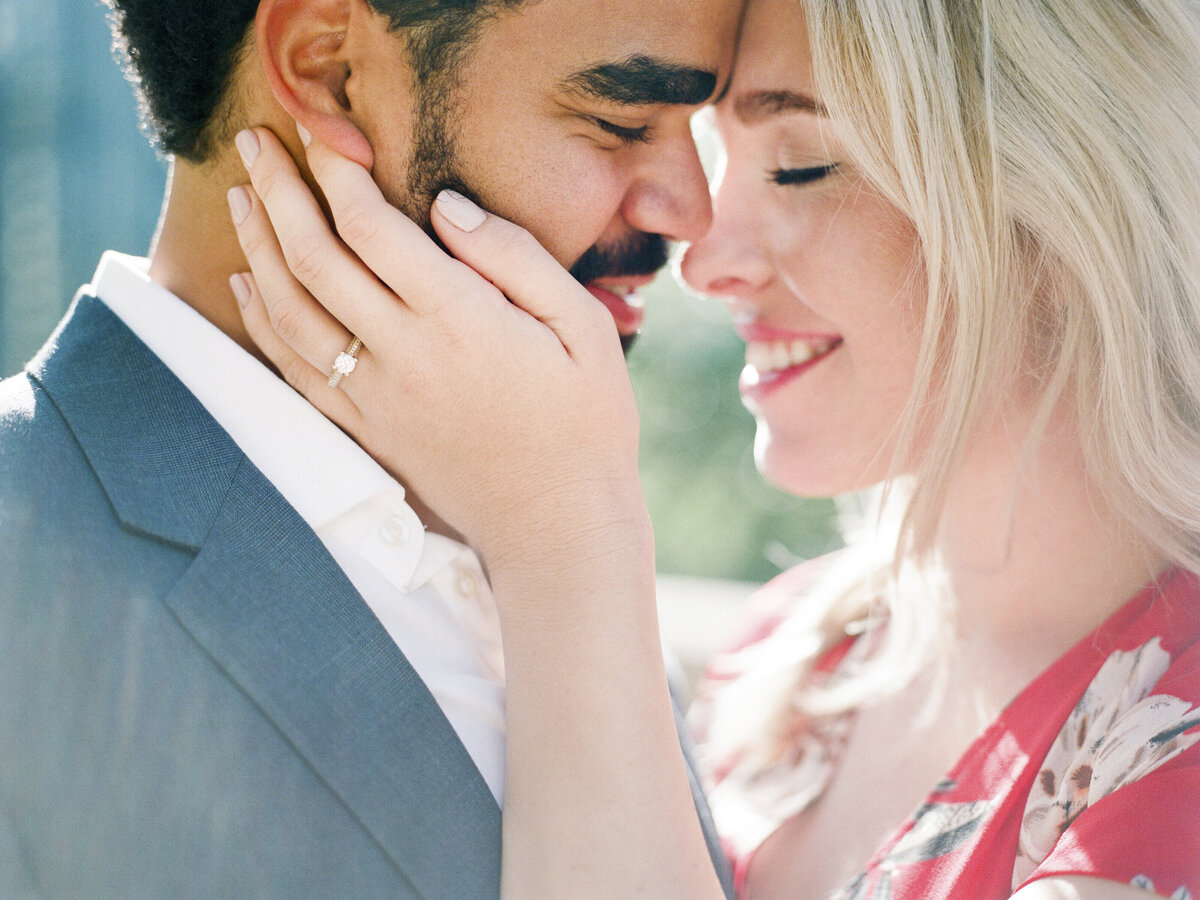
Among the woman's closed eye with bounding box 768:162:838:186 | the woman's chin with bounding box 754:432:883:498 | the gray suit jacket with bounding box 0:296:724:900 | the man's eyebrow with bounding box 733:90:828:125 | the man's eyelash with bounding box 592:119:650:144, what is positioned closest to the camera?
the gray suit jacket with bounding box 0:296:724:900

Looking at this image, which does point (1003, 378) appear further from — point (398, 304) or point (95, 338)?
point (95, 338)

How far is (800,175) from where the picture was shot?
2.18m

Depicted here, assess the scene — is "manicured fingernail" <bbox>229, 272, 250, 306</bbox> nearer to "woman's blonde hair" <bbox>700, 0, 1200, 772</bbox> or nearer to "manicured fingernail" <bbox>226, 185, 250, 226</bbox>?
"manicured fingernail" <bbox>226, 185, 250, 226</bbox>

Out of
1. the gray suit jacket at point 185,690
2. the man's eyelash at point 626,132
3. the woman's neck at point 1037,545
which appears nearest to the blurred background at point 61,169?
the woman's neck at point 1037,545

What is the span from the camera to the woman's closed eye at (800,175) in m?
2.14

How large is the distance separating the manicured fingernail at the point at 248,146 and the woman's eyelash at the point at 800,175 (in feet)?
3.67

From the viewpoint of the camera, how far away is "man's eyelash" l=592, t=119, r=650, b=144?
74.8 inches

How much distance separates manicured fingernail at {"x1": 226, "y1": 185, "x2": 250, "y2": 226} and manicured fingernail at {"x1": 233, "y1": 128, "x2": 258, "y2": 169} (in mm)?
49

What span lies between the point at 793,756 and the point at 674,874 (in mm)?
1071

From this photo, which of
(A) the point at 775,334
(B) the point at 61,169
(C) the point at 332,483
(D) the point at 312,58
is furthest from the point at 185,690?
(B) the point at 61,169

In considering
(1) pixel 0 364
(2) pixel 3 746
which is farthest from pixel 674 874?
(1) pixel 0 364

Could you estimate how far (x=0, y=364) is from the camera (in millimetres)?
5008

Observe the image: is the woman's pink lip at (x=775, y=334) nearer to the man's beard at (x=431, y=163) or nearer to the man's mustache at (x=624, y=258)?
the man's mustache at (x=624, y=258)

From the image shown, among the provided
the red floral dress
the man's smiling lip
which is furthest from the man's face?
the red floral dress
